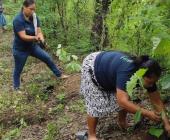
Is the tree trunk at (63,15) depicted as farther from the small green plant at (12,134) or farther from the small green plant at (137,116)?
the small green plant at (137,116)

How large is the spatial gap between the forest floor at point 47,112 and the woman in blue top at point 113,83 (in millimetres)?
454

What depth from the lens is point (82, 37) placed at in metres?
11.1

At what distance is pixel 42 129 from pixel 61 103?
105 cm

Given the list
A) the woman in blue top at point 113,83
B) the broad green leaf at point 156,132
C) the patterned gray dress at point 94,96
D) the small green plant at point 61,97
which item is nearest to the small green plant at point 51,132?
the woman in blue top at point 113,83

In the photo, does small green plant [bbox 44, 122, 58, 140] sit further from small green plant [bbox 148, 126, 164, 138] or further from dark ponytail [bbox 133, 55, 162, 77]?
dark ponytail [bbox 133, 55, 162, 77]

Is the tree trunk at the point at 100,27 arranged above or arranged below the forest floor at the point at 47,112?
above

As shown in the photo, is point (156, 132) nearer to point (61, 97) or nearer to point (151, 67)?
point (151, 67)

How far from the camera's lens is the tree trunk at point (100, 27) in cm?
931

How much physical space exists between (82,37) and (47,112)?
13.0 ft

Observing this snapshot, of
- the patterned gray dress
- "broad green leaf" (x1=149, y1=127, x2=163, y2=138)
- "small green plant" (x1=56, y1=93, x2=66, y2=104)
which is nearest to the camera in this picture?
"broad green leaf" (x1=149, y1=127, x2=163, y2=138)

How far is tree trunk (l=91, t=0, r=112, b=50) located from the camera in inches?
367

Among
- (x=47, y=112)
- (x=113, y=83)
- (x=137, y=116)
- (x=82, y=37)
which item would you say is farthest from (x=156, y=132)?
(x=82, y=37)

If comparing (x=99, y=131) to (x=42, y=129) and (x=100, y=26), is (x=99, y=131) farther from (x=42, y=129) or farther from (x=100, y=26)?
(x=100, y=26)

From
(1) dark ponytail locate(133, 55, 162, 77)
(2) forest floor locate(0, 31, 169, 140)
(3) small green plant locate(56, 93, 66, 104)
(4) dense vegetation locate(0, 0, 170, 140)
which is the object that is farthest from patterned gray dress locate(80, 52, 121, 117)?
(3) small green plant locate(56, 93, 66, 104)
